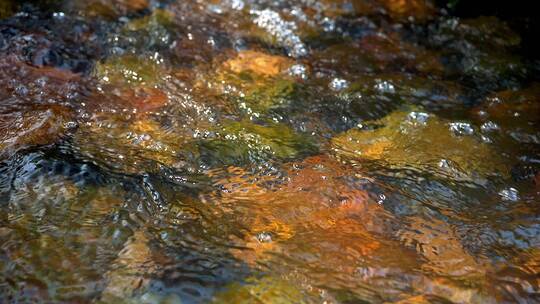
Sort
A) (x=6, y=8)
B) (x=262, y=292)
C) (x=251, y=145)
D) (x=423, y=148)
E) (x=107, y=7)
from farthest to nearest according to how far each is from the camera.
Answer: (x=107, y=7) → (x=6, y=8) → (x=423, y=148) → (x=251, y=145) → (x=262, y=292)

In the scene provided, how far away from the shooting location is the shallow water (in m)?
2.38

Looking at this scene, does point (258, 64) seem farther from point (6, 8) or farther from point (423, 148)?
point (6, 8)

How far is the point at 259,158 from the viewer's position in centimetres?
320

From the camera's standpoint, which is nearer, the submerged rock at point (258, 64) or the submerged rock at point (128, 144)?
the submerged rock at point (128, 144)

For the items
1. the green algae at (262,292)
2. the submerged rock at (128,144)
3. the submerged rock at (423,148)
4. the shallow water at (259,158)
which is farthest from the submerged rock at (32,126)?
the submerged rock at (423,148)

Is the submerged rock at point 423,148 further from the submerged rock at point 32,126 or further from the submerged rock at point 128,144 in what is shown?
the submerged rock at point 32,126

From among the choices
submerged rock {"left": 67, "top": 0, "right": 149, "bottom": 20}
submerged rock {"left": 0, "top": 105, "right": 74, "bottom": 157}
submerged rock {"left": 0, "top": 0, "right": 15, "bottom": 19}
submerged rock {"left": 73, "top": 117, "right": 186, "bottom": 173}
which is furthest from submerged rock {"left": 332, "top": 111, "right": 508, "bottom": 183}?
submerged rock {"left": 0, "top": 0, "right": 15, "bottom": 19}

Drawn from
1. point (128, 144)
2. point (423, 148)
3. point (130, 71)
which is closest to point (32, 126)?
point (128, 144)

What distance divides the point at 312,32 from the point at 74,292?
11.5 ft

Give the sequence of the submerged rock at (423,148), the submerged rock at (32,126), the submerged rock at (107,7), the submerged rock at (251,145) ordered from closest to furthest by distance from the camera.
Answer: the submerged rock at (32,126), the submerged rock at (251,145), the submerged rock at (423,148), the submerged rock at (107,7)

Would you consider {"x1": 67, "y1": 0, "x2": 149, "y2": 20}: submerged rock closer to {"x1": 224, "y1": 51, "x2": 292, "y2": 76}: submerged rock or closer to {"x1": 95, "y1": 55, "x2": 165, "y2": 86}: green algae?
{"x1": 95, "y1": 55, "x2": 165, "y2": 86}: green algae

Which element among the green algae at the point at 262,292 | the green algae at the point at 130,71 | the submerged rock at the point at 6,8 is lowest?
the green algae at the point at 262,292

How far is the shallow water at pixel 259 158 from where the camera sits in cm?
238

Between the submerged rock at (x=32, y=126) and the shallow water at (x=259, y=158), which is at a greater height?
the submerged rock at (x=32, y=126)
